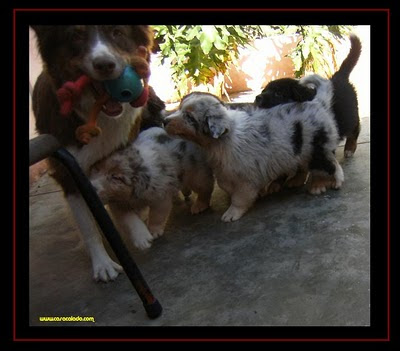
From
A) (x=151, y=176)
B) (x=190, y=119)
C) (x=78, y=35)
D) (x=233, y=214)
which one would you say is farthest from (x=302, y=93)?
(x=78, y=35)

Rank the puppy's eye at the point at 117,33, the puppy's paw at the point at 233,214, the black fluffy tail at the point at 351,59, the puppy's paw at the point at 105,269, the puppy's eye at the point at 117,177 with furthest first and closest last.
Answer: the black fluffy tail at the point at 351,59
the puppy's paw at the point at 233,214
the puppy's eye at the point at 117,177
the puppy's paw at the point at 105,269
the puppy's eye at the point at 117,33

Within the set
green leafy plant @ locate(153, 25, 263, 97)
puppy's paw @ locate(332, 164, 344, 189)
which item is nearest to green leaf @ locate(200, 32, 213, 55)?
green leafy plant @ locate(153, 25, 263, 97)

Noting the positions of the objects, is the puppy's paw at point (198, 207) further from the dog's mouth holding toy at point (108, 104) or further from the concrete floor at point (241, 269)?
the dog's mouth holding toy at point (108, 104)

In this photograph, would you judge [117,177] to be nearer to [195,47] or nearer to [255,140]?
[255,140]

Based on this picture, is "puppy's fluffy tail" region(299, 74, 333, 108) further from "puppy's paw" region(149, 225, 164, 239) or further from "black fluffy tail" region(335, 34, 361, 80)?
"puppy's paw" region(149, 225, 164, 239)

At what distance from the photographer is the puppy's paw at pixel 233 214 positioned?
12.3ft

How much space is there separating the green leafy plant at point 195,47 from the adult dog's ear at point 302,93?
1513mm

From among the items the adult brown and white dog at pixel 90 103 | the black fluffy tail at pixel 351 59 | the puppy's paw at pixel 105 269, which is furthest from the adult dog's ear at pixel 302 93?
the puppy's paw at pixel 105 269

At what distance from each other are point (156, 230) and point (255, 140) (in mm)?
1094

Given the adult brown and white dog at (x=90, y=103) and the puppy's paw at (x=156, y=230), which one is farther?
the puppy's paw at (x=156, y=230)
